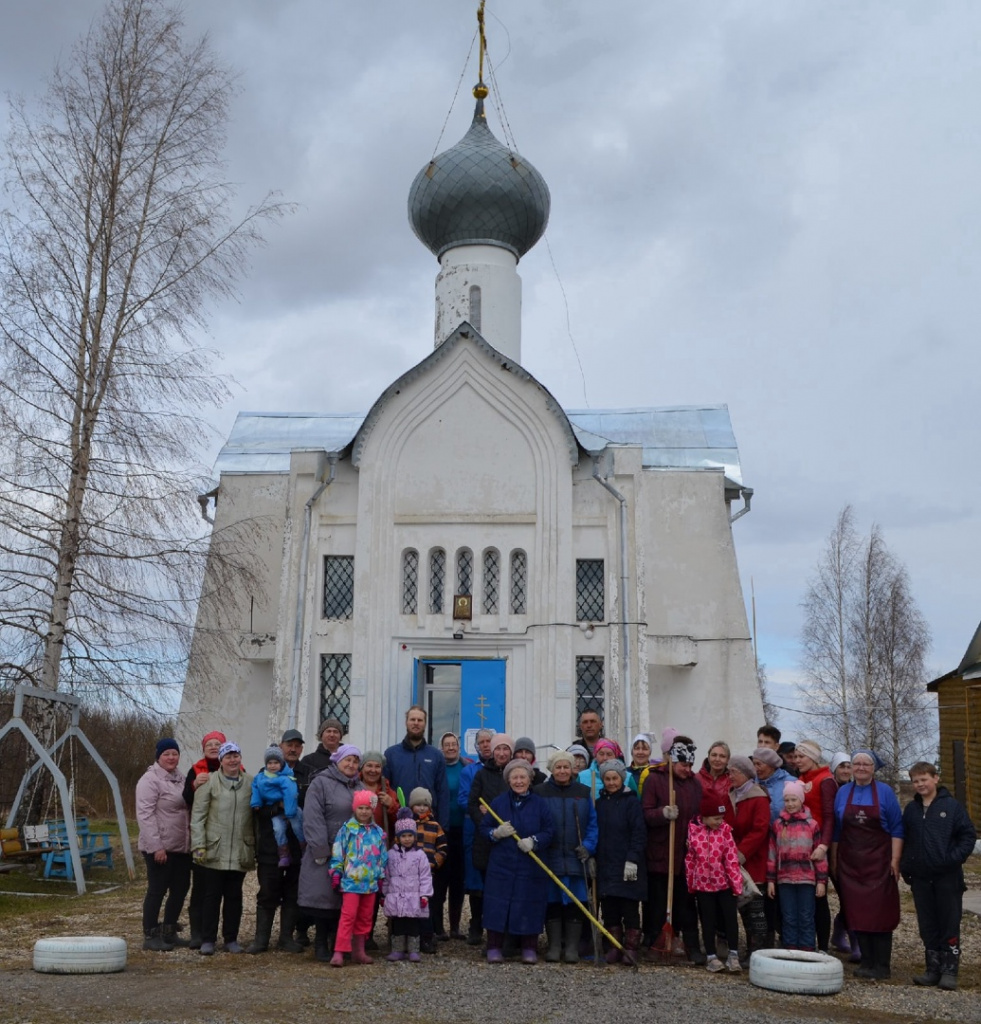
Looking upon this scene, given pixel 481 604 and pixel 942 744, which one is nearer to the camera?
pixel 481 604

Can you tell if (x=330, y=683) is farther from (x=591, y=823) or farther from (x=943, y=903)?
(x=943, y=903)

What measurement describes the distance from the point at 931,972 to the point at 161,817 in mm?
5159

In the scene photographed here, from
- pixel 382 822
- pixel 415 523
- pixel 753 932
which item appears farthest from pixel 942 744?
pixel 382 822

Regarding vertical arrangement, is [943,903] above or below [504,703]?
below

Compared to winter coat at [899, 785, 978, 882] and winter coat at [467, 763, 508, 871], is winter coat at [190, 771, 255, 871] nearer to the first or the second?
winter coat at [467, 763, 508, 871]

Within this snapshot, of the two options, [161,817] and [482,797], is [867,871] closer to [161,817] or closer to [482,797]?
[482,797]

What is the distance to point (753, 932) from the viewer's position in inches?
314

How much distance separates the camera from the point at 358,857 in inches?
296

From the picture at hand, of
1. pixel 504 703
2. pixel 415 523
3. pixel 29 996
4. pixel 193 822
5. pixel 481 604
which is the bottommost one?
pixel 29 996

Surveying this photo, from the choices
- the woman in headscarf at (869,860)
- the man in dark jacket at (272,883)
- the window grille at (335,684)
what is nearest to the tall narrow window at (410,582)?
the window grille at (335,684)

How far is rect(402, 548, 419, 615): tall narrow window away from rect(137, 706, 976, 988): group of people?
747 centimetres

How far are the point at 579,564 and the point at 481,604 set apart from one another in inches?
57.6

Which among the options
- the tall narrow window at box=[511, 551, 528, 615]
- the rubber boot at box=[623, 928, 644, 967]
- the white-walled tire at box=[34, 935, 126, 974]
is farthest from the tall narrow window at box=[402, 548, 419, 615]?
the white-walled tire at box=[34, 935, 126, 974]

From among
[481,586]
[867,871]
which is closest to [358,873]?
[867,871]
